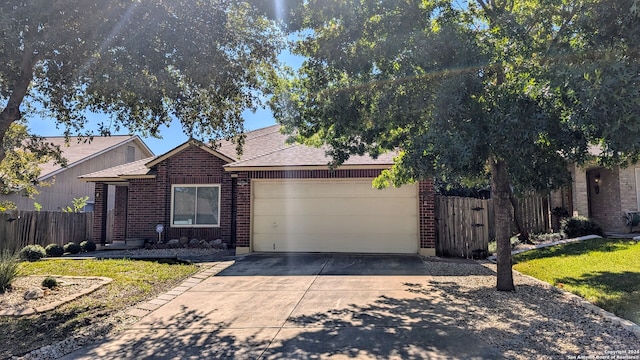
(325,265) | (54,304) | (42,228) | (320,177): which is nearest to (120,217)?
(42,228)

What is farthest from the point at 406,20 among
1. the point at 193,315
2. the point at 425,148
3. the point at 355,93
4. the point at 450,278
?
the point at 193,315

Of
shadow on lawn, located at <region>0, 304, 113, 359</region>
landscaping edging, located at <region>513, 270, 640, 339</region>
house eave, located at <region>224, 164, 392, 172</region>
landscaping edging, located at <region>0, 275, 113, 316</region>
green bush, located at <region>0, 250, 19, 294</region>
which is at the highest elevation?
house eave, located at <region>224, 164, 392, 172</region>

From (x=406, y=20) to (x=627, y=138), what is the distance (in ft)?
12.5

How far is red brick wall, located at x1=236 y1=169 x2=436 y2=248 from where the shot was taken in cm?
1212

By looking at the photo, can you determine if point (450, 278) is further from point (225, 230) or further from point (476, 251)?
point (225, 230)

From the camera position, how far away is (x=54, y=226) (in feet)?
53.0

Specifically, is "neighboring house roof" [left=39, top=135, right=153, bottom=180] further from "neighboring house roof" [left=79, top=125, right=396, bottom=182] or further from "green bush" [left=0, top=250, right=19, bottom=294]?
"green bush" [left=0, top=250, right=19, bottom=294]

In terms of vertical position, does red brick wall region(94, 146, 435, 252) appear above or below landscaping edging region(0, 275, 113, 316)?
above

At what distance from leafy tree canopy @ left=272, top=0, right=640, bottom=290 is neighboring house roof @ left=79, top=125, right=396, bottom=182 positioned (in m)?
3.10

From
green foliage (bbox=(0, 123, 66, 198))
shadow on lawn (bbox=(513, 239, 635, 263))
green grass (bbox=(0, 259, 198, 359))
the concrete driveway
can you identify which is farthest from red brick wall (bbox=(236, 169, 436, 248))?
green foliage (bbox=(0, 123, 66, 198))

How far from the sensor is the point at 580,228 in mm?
13469

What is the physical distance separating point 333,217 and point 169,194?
6.38 metres

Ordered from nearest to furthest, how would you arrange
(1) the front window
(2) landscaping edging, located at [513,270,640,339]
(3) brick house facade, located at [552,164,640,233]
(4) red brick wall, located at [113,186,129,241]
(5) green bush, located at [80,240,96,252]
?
(2) landscaping edging, located at [513,270,640,339] < (3) brick house facade, located at [552,164,640,233] < (1) the front window < (5) green bush, located at [80,240,96,252] < (4) red brick wall, located at [113,186,129,241]

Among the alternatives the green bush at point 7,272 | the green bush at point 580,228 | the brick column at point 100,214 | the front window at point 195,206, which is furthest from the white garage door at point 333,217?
the brick column at point 100,214
